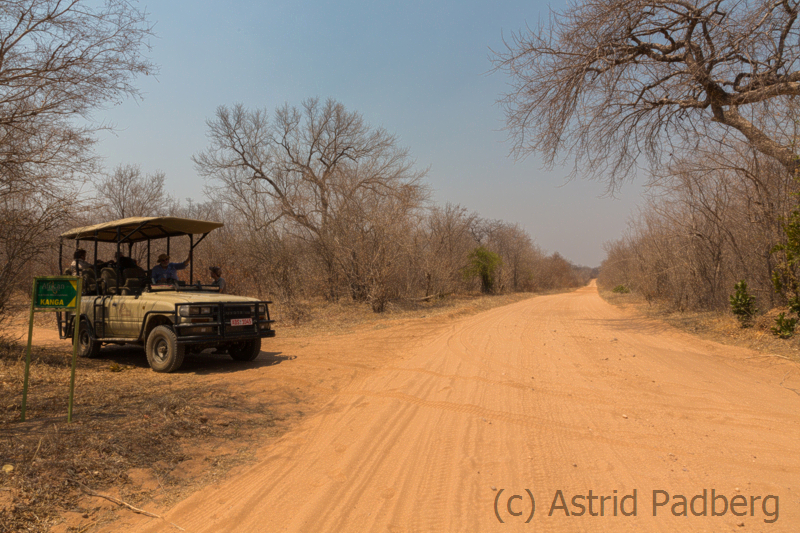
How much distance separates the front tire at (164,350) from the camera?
7.34 m

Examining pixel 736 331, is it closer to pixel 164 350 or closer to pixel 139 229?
pixel 164 350

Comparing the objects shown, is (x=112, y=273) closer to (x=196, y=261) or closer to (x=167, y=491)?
(x=167, y=491)

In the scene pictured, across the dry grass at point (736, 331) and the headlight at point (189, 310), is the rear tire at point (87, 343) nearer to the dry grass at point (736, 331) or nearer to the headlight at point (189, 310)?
the headlight at point (189, 310)

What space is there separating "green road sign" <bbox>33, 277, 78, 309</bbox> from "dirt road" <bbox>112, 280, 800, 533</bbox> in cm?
254

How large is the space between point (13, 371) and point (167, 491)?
506 cm

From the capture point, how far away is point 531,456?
407cm

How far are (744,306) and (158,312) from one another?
1339 cm

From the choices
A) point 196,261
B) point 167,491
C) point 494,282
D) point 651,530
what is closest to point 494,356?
point 651,530

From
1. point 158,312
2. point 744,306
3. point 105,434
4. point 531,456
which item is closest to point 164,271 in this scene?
point 158,312

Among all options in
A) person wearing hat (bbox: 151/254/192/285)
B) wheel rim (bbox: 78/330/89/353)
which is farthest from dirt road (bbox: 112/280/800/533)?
wheel rim (bbox: 78/330/89/353)

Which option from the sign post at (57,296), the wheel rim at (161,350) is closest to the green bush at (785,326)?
the wheel rim at (161,350)

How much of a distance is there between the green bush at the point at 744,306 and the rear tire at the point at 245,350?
11.6 m

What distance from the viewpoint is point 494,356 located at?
880cm

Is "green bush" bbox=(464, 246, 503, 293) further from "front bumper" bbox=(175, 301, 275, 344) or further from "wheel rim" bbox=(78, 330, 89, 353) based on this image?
"wheel rim" bbox=(78, 330, 89, 353)
